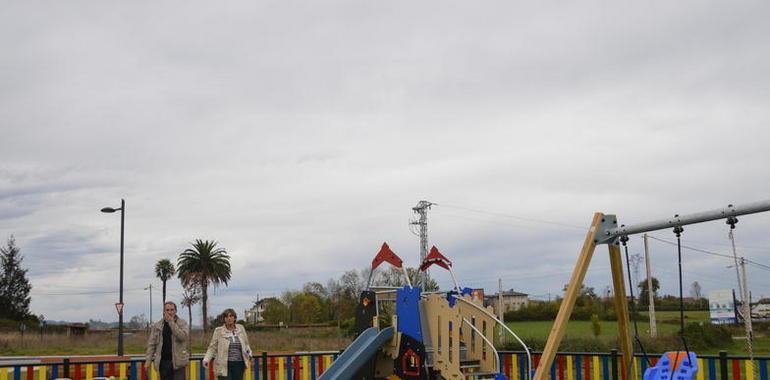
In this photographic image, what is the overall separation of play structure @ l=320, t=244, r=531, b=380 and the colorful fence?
224 centimetres

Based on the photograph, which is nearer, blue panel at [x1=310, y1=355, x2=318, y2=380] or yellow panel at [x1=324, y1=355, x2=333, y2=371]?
blue panel at [x1=310, y1=355, x2=318, y2=380]

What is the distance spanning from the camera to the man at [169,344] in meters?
10.2

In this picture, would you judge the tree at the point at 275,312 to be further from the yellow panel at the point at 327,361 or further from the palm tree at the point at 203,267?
the yellow panel at the point at 327,361

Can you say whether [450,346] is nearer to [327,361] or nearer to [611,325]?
[327,361]

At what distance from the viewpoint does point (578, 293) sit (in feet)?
27.5

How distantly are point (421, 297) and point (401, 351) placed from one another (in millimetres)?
872

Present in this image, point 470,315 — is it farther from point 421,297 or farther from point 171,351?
point 171,351

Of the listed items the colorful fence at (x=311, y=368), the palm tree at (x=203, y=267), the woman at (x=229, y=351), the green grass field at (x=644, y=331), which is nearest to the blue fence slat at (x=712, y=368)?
the colorful fence at (x=311, y=368)

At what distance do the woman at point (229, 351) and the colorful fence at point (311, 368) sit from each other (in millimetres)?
1812

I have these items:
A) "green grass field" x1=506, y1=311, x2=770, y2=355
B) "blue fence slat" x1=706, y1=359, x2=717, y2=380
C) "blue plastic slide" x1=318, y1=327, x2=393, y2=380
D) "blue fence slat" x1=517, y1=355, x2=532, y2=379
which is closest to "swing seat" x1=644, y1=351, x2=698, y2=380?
"blue fence slat" x1=706, y1=359, x2=717, y2=380

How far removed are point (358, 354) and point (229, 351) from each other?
195 cm

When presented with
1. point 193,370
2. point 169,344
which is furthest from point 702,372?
point 193,370

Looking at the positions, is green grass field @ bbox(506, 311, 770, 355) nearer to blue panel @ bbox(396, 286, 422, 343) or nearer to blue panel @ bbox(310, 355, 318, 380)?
blue panel @ bbox(310, 355, 318, 380)

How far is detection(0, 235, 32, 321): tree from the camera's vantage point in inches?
2451
